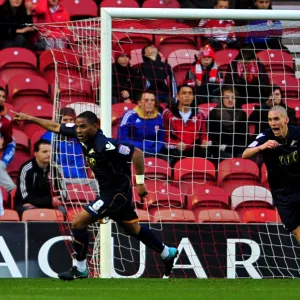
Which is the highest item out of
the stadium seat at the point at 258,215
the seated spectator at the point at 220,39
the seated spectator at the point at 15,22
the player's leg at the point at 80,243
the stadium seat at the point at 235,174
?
the seated spectator at the point at 15,22

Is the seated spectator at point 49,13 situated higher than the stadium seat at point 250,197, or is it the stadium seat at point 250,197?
the seated spectator at point 49,13

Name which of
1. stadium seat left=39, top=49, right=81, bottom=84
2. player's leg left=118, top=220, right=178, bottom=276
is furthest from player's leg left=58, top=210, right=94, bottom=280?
stadium seat left=39, top=49, right=81, bottom=84

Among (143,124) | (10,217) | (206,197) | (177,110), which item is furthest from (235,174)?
(10,217)

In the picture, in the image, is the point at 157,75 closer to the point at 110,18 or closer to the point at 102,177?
the point at 110,18

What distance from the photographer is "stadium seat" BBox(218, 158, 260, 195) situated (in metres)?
12.7

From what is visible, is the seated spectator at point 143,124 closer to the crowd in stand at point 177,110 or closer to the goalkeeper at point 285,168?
the crowd in stand at point 177,110

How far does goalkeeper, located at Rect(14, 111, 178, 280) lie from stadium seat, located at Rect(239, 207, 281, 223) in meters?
2.61

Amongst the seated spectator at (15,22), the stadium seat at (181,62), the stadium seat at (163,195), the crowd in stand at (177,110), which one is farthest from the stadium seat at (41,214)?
the seated spectator at (15,22)

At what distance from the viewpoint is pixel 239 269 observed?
37.7 ft

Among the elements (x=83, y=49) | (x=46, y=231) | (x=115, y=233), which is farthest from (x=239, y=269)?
(x=83, y=49)

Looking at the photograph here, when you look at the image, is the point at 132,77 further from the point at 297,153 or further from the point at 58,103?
the point at 297,153

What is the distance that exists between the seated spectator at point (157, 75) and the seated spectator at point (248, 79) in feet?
2.31

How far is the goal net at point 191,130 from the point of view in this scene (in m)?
11.5

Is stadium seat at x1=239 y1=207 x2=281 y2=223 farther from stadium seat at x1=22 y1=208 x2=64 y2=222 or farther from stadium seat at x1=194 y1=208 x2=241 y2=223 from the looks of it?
stadium seat at x1=22 y1=208 x2=64 y2=222
